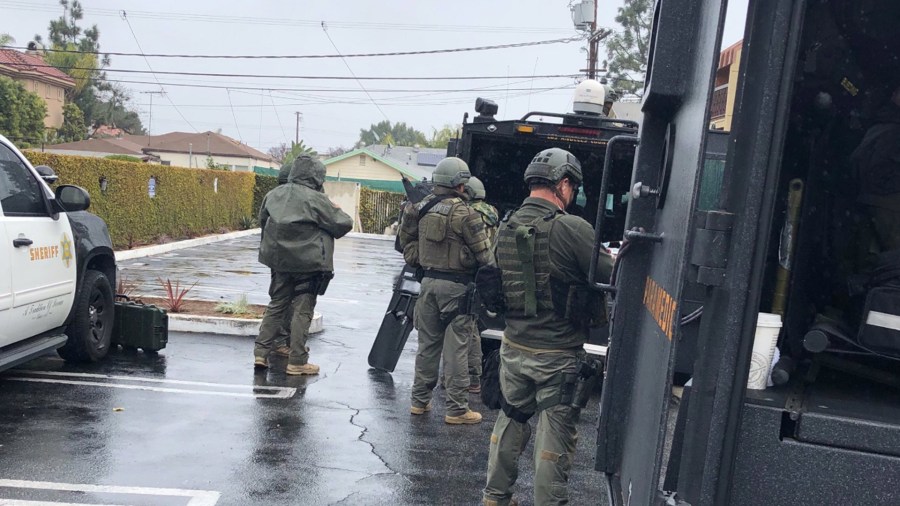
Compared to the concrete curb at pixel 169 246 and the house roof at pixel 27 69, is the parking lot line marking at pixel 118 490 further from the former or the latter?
the house roof at pixel 27 69

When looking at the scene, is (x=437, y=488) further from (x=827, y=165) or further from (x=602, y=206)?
(x=827, y=165)

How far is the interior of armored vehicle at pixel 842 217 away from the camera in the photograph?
8.52 feet

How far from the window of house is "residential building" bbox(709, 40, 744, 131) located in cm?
508

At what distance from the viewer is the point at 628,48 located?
36594 millimetres

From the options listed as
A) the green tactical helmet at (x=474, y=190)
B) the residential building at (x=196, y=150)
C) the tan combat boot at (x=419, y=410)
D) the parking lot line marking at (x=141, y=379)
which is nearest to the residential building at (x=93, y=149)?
the residential building at (x=196, y=150)

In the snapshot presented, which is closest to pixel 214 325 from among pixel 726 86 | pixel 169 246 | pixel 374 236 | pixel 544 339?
pixel 544 339

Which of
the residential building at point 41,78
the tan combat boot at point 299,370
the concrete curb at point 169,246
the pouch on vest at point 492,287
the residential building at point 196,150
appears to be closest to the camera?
the pouch on vest at point 492,287

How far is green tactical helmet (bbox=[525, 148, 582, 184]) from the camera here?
171 inches

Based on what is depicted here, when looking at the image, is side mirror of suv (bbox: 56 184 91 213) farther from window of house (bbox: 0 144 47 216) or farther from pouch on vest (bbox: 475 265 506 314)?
pouch on vest (bbox: 475 265 506 314)

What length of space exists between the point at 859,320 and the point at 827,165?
61 cm

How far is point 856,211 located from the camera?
2.93 metres

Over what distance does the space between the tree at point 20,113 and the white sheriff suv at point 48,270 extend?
123 ft

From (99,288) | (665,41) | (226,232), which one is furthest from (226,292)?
(226,232)

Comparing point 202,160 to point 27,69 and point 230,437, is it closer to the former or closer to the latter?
point 27,69
